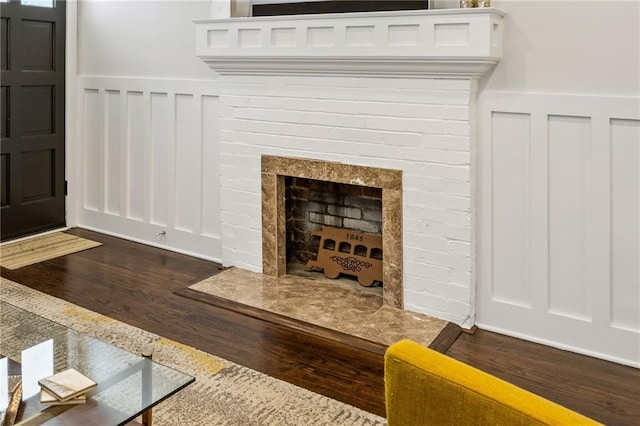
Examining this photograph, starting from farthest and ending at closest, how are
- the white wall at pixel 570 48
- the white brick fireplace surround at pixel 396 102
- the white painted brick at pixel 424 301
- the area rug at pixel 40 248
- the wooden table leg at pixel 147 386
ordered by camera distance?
1. the area rug at pixel 40 248
2. the white painted brick at pixel 424 301
3. the white brick fireplace surround at pixel 396 102
4. the white wall at pixel 570 48
5. the wooden table leg at pixel 147 386

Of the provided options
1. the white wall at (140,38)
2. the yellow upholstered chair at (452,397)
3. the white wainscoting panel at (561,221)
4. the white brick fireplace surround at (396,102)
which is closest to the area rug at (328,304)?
the white brick fireplace surround at (396,102)

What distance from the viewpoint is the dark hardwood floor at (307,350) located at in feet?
7.86

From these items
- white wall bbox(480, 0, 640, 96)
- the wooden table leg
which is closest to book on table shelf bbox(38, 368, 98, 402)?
the wooden table leg

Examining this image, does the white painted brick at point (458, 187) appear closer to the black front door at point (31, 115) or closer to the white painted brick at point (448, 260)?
the white painted brick at point (448, 260)

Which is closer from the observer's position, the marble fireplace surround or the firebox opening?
the marble fireplace surround

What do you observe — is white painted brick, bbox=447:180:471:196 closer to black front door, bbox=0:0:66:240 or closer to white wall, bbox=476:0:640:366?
white wall, bbox=476:0:640:366

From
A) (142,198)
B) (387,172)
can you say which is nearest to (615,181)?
(387,172)

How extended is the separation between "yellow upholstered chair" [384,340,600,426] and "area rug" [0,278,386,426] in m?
1.21

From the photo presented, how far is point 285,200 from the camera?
364cm

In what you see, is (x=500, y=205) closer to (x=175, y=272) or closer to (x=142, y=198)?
(x=175, y=272)

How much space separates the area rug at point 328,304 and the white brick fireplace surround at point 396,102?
6.6 inches

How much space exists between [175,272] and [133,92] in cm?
141

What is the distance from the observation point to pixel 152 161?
428 centimetres

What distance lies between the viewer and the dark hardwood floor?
7.86 ft
